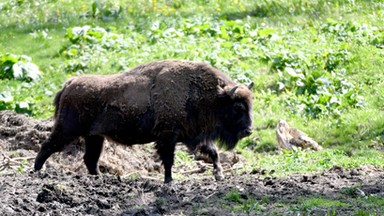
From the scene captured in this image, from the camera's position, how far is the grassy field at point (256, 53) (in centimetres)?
1498

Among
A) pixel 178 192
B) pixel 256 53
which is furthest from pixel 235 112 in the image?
pixel 256 53

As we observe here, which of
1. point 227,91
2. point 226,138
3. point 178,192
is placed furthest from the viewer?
point 226,138

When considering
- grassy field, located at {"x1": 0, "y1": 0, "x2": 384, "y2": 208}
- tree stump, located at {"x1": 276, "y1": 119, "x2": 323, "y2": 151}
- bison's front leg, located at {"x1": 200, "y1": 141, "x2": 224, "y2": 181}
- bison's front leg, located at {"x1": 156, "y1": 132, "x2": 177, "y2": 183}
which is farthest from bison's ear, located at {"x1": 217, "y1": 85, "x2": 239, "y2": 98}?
tree stump, located at {"x1": 276, "y1": 119, "x2": 323, "y2": 151}

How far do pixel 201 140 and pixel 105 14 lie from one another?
10389 mm

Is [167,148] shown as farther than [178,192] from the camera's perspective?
Yes

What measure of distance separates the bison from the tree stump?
240 cm

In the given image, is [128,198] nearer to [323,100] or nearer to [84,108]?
[84,108]

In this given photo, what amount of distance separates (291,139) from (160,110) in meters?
3.58

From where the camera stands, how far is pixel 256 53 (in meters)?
18.3

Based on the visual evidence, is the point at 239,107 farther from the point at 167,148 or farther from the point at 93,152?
the point at 93,152

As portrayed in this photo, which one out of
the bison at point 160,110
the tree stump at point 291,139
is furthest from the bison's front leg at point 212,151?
the tree stump at point 291,139

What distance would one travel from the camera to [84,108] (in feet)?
39.4

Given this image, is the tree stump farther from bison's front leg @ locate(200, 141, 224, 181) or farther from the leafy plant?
the leafy plant

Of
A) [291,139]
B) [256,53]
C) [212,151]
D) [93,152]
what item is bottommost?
[291,139]
